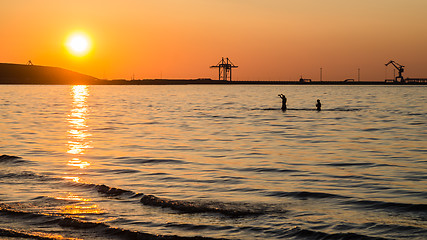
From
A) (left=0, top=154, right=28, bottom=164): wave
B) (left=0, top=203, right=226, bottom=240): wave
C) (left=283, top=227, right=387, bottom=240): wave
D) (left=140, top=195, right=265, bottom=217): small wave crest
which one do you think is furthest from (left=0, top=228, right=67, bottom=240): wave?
(left=0, top=154, right=28, bottom=164): wave

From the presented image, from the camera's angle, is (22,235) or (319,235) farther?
(319,235)

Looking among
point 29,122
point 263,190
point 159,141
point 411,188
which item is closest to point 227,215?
point 263,190

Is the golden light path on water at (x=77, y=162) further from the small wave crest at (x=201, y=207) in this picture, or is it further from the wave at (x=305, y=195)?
the wave at (x=305, y=195)

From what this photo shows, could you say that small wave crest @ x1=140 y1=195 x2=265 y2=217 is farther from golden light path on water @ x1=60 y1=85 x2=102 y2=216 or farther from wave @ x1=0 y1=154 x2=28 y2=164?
wave @ x1=0 y1=154 x2=28 y2=164

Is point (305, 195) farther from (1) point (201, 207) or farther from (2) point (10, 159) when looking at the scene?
(2) point (10, 159)

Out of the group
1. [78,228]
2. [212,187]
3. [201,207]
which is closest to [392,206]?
[201,207]

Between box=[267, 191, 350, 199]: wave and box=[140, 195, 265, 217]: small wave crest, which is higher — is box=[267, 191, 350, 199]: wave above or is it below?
below

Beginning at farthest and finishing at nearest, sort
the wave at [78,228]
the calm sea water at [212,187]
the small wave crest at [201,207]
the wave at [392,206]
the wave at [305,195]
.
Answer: the wave at [305,195]
the wave at [392,206]
the small wave crest at [201,207]
the calm sea water at [212,187]
the wave at [78,228]

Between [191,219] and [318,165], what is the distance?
39.8 feet

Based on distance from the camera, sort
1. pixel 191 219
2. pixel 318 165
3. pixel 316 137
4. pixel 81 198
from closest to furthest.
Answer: pixel 191 219 < pixel 81 198 < pixel 318 165 < pixel 316 137

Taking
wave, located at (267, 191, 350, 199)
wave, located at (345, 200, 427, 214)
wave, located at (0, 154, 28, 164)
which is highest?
wave, located at (0, 154, 28, 164)

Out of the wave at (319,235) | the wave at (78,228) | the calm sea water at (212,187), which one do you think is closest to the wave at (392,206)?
the calm sea water at (212,187)

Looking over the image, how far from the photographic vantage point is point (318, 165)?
26.4 meters

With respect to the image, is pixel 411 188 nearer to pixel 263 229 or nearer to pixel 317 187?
pixel 317 187
